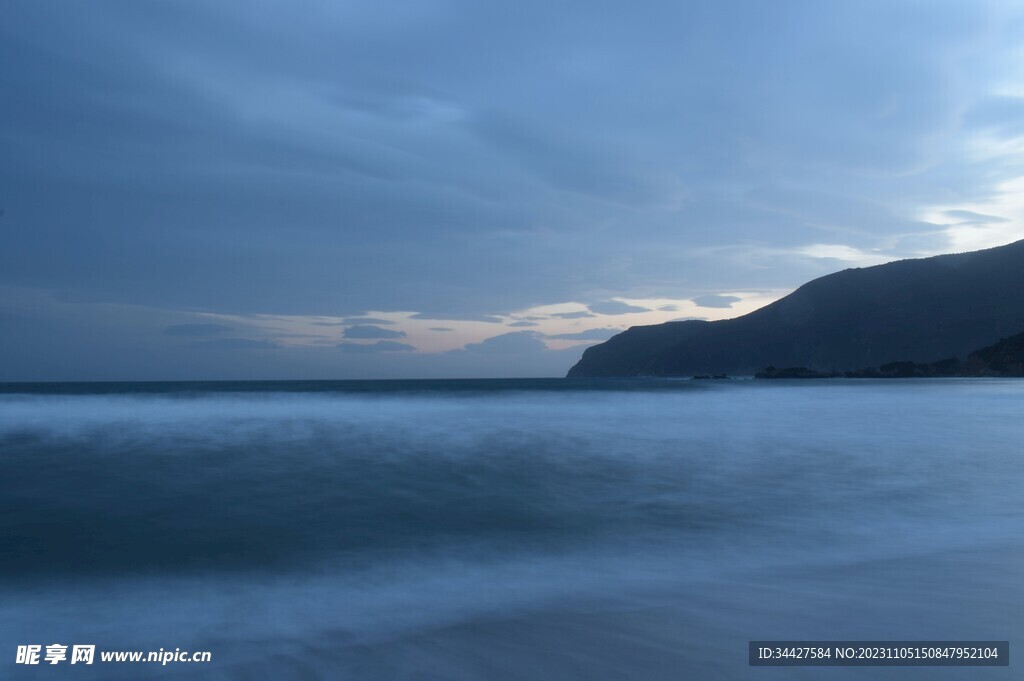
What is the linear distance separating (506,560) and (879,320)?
134951 millimetres

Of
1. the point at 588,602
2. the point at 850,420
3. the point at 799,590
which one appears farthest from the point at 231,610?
the point at 850,420

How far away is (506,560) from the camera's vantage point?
747 cm

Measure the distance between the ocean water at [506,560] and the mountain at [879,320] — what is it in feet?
354

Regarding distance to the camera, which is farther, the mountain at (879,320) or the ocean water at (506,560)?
the mountain at (879,320)

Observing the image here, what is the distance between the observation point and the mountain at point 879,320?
102875mm

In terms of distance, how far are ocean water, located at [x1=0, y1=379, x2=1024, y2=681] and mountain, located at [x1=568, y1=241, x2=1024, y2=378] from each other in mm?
107772

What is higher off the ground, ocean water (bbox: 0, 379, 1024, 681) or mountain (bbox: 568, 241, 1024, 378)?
mountain (bbox: 568, 241, 1024, 378)

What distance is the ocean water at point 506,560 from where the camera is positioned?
4754 millimetres

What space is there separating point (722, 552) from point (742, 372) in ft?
508

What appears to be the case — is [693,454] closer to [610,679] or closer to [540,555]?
[540,555]

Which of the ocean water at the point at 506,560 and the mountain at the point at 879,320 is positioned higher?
the mountain at the point at 879,320

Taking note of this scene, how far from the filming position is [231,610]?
19.1ft

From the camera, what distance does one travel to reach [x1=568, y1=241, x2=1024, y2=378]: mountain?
338ft

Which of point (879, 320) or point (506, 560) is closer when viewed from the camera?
point (506, 560)
